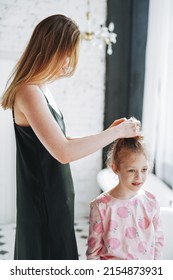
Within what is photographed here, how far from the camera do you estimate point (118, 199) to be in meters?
1.64

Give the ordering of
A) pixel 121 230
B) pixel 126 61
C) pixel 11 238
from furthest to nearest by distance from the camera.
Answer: pixel 126 61 → pixel 11 238 → pixel 121 230

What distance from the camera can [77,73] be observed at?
443 cm

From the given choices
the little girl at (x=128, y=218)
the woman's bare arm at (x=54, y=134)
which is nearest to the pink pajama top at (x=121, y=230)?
the little girl at (x=128, y=218)

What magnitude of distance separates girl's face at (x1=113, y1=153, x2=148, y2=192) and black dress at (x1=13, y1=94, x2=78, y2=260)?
247 mm

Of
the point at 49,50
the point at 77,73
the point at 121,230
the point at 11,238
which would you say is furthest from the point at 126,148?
the point at 77,73

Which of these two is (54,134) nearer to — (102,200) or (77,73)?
(102,200)

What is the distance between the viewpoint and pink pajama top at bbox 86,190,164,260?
5.22ft

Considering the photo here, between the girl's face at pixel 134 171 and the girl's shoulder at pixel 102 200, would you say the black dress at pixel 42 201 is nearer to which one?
the girl's shoulder at pixel 102 200

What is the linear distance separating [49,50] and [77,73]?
2963 mm

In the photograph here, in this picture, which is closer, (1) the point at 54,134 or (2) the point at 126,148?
(1) the point at 54,134

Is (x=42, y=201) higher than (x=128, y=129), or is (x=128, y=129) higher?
(x=128, y=129)

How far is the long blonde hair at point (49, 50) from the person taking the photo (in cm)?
150

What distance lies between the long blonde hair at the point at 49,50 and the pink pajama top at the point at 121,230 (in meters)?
0.57
